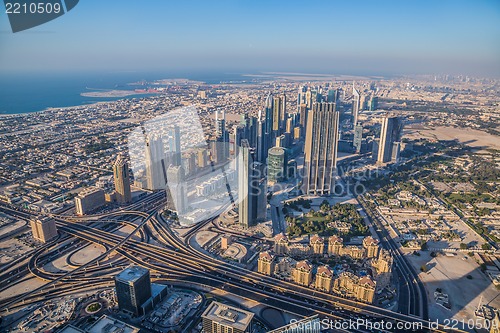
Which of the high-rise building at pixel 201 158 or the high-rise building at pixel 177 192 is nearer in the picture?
the high-rise building at pixel 177 192

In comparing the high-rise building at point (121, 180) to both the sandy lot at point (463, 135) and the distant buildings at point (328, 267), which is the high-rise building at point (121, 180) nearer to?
the distant buildings at point (328, 267)

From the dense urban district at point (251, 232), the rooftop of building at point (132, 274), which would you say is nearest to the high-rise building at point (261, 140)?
the dense urban district at point (251, 232)

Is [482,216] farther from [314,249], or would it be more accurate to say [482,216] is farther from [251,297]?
[251,297]

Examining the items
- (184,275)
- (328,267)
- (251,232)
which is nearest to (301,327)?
(328,267)

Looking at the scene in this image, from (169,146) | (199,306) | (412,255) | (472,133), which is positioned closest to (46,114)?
(169,146)

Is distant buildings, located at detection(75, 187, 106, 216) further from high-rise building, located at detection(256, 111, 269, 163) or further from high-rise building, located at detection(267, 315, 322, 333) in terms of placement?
high-rise building, located at detection(267, 315, 322, 333)
